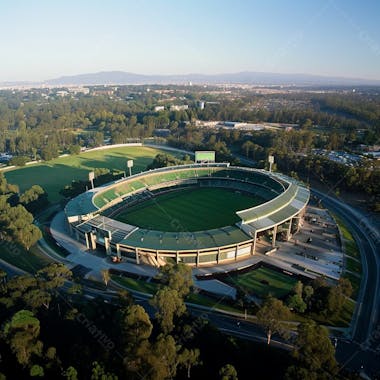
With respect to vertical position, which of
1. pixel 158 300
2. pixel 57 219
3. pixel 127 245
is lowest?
pixel 57 219

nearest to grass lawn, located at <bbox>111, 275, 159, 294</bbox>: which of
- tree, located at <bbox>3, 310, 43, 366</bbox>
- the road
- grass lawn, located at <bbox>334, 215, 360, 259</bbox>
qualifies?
tree, located at <bbox>3, 310, 43, 366</bbox>

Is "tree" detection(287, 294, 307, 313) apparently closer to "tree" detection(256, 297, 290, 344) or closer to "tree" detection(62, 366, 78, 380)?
"tree" detection(256, 297, 290, 344)

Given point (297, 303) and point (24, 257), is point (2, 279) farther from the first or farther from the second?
point (297, 303)

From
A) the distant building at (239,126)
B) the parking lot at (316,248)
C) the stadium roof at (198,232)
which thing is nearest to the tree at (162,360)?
the stadium roof at (198,232)

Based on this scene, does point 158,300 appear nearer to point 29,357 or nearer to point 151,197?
point 29,357

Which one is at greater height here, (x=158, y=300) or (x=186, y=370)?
(x=158, y=300)

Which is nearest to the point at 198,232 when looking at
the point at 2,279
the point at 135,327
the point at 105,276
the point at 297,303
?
the point at 105,276

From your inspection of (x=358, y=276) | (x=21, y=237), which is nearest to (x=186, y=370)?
(x=358, y=276)
